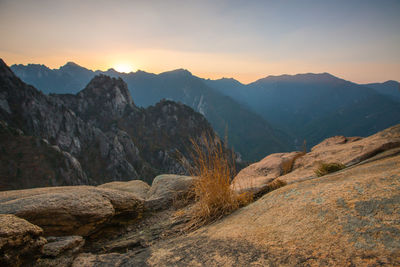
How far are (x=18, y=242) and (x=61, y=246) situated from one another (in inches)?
25.4

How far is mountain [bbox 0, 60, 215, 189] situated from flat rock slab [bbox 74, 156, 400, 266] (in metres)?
75.5

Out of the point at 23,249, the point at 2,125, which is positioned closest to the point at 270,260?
the point at 23,249

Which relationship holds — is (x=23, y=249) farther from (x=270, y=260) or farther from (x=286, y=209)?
(x=286, y=209)

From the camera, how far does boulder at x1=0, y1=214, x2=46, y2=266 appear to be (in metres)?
2.58

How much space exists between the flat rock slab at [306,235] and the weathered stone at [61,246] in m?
0.19

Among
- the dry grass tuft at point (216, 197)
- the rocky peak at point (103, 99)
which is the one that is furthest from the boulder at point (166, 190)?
the rocky peak at point (103, 99)

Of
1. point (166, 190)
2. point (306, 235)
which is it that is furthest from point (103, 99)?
point (306, 235)

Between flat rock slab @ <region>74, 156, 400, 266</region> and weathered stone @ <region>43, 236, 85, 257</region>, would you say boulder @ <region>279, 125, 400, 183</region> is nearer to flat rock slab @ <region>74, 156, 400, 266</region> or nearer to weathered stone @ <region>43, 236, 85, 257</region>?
flat rock slab @ <region>74, 156, 400, 266</region>

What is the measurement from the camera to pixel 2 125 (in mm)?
68125

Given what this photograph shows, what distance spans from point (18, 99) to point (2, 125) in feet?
82.9

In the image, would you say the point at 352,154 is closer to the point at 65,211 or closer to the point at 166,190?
the point at 166,190

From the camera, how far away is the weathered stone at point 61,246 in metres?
3.11

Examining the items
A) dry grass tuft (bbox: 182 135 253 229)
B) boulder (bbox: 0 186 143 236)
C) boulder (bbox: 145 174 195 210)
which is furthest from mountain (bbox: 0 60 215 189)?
dry grass tuft (bbox: 182 135 253 229)

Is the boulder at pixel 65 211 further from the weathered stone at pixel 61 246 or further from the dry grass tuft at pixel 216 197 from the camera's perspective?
the dry grass tuft at pixel 216 197
